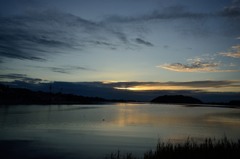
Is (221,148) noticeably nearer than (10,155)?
Yes

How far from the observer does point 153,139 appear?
31547 millimetres

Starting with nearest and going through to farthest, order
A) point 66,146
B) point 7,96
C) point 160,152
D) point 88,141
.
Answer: point 160,152 < point 66,146 < point 88,141 < point 7,96

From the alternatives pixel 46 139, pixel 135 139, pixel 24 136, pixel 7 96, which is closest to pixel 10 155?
pixel 46 139

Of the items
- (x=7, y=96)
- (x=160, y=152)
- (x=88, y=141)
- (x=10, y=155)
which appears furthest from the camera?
(x=7, y=96)

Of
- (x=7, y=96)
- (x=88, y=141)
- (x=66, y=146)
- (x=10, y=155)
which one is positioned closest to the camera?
(x=10, y=155)

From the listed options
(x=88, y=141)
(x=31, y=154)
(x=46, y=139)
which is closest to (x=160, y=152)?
(x=31, y=154)

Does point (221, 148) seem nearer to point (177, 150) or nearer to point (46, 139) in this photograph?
point (177, 150)

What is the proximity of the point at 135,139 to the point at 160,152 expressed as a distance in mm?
13605

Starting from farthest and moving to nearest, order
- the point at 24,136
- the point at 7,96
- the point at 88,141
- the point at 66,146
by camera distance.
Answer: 1. the point at 7,96
2. the point at 24,136
3. the point at 88,141
4. the point at 66,146

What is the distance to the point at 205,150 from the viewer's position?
719 inches

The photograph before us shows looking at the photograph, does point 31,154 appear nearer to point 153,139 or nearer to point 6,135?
point 6,135

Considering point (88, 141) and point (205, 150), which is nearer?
point (205, 150)

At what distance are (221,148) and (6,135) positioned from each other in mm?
22470

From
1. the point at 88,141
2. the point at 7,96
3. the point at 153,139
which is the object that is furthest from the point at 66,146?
the point at 7,96
